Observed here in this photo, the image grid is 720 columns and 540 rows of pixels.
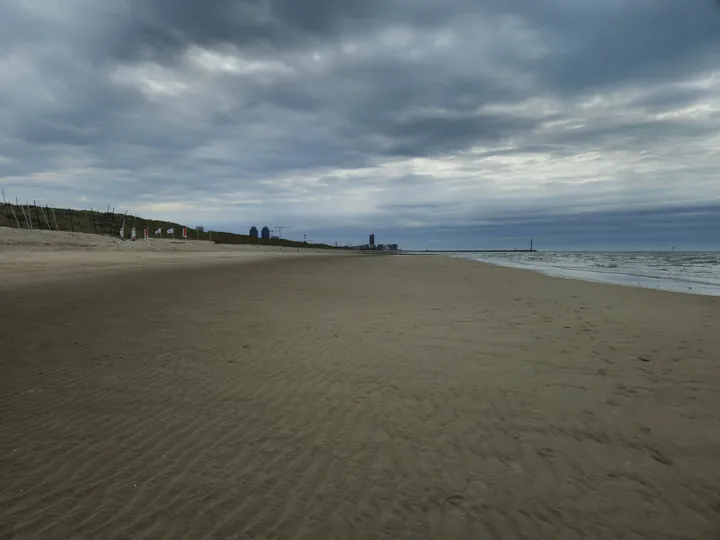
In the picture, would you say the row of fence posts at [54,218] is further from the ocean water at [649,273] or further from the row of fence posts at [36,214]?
the ocean water at [649,273]

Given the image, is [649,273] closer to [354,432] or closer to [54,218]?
[354,432]

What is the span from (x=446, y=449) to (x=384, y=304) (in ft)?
25.8

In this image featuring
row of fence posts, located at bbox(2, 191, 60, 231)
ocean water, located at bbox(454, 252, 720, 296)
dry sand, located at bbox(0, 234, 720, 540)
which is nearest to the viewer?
dry sand, located at bbox(0, 234, 720, 540)

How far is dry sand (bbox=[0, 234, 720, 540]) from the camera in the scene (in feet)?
8.41

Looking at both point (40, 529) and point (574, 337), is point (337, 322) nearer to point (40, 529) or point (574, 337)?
point (574, 337)

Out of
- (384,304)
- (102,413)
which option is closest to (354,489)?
(102,413)

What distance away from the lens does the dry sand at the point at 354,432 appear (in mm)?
2562

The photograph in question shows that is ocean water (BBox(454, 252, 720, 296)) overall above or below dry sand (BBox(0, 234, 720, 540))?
above

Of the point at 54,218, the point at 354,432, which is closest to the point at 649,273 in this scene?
the point at 354,432

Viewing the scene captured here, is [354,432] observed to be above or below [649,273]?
below

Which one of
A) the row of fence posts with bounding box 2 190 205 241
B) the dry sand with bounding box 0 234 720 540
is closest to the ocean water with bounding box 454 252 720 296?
the dry sand with bounding box 0 234 720 540

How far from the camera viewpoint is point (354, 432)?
367cm

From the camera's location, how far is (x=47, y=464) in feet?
10.00

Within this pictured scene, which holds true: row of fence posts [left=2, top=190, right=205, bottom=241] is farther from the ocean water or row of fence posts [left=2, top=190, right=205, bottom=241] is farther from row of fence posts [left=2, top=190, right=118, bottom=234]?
the ocean water
